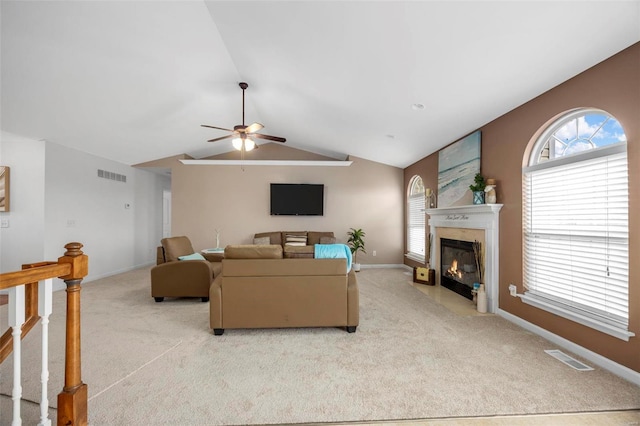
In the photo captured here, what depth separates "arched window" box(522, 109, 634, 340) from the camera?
230cm

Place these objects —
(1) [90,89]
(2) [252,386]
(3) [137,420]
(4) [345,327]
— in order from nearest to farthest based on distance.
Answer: (3) [137,420] < (2) [252,386] < (4) [345,327] < (1) [90,89]

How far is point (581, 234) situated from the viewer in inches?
103

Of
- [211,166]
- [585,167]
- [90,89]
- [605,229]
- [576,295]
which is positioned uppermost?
[90,89]

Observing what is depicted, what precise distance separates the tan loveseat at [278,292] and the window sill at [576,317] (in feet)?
5.97

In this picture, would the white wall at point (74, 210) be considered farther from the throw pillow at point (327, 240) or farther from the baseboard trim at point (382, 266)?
the baseboard trim at point (382, 266)

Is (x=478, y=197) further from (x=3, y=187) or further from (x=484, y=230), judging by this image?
(x=3, y=187)

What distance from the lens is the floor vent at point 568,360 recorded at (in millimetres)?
2352

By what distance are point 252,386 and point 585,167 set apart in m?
3.28

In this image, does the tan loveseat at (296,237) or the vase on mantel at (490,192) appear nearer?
the vase on mantel at (490,192)

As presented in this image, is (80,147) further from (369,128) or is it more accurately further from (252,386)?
(252,386)

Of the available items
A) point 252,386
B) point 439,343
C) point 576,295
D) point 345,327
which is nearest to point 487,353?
point 439,343

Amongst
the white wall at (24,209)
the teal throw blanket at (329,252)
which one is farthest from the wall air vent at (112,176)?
the teal throw blanket at (329,252)

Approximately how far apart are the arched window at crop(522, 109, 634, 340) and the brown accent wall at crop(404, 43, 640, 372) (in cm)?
8

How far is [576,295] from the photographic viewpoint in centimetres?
265
